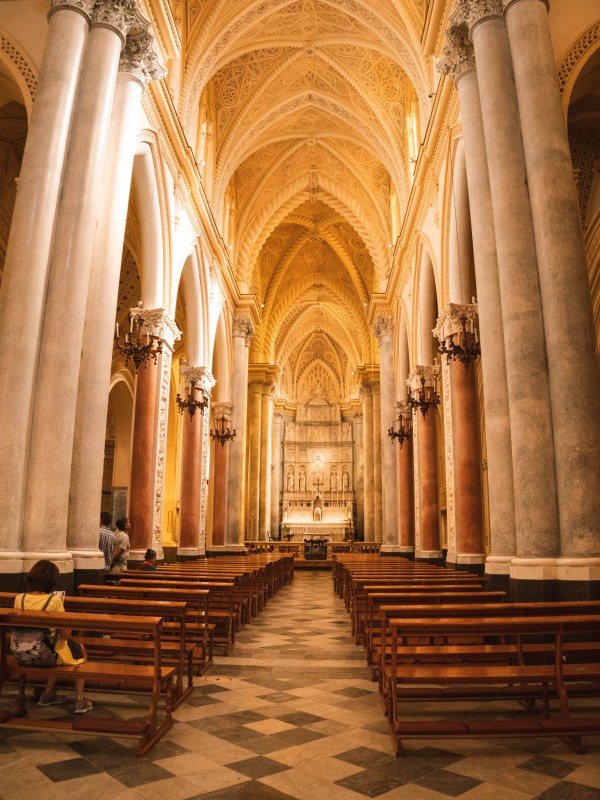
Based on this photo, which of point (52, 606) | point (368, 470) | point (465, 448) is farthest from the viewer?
point (368, 470)

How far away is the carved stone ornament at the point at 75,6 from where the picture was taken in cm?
846

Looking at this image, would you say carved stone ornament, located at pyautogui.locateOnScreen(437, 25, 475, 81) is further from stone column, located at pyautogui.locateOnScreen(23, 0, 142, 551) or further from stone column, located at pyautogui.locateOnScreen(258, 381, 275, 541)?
stone column, located at pyautogui.locateOnScreen(258, 381, 275, 541)

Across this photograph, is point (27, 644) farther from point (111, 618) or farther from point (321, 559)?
point (321, 559)

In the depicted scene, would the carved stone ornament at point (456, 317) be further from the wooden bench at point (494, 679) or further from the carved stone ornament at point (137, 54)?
the wooden bench at point (494, 679)

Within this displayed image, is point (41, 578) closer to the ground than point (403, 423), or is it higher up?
closer to the ground

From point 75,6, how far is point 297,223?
18.6 metres

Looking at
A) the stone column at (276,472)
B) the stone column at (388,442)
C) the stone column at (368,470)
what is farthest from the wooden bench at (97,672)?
the stone column at (276,472)

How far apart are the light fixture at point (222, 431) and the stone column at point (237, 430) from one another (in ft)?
3.93

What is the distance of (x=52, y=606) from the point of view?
4.22 metres

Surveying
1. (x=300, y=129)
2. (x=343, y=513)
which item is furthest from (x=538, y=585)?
(x=343, y=513)

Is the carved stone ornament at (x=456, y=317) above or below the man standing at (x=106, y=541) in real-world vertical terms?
above

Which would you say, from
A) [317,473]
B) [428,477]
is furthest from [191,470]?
[317,473]

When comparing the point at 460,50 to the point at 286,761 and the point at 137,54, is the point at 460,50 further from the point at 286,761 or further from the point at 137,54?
the point at 286,761

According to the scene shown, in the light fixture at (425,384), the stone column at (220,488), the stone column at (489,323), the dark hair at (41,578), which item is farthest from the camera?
the stone column at (220,488)
